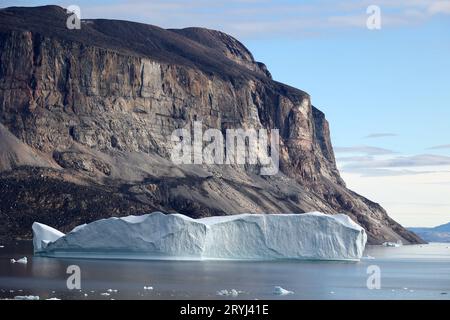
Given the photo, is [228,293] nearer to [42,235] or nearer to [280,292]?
[280,292]

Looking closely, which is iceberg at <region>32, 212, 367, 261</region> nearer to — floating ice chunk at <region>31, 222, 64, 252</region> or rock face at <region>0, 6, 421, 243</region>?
floating ice chunk at <region>31, 222, 64, 252</region>

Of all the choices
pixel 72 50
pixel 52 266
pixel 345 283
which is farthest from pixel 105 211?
pixel 345 283

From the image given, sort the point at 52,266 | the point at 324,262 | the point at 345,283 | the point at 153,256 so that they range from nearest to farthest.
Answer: the point at 345,283, the point at 52,266, the point at 153,256, the point at 324,262

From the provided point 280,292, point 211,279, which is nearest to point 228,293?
point 280,292

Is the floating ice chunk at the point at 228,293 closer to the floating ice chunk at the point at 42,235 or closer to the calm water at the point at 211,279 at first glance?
the calm water at the point at 211,279

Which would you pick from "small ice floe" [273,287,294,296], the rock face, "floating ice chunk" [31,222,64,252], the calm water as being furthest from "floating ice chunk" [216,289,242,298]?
the rock face

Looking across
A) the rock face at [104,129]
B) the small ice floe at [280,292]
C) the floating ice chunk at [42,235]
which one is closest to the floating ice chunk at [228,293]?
the small ice floe at [280,292]
